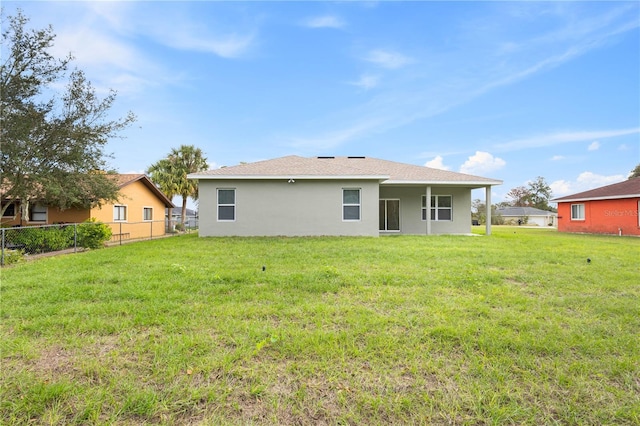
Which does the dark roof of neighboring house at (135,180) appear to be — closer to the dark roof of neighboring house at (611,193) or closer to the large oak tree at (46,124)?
the large oak tree at (46,124)

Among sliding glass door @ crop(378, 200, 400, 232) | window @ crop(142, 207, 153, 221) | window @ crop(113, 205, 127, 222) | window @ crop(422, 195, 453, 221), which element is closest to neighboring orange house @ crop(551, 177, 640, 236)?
window @ crop(422, 195, 453, 221)

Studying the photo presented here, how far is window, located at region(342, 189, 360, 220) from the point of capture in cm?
1372

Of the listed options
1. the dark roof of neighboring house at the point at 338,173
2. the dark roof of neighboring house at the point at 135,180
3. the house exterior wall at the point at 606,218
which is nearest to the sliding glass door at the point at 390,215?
the dark roof of neighboring house at the point at 338,173

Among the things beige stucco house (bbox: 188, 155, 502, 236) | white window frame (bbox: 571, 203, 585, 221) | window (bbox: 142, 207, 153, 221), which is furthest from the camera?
window (bbox: 142, 207, 153, 221)

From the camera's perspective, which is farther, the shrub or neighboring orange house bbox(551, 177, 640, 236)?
neighboring orange house bbox(551, 177, 640, 236)

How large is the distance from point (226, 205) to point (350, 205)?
5.60 m

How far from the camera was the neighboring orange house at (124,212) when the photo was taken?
17.1 metres

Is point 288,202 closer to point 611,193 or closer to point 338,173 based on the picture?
point 338,173

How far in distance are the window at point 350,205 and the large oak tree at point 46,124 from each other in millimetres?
10462

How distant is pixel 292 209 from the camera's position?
1364 centimetres

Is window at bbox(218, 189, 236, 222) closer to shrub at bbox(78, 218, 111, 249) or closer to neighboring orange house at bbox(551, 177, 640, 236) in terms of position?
shrub at bbox(78, 218, 111, 249)

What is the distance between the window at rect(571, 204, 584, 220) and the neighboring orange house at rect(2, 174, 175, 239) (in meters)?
28.5

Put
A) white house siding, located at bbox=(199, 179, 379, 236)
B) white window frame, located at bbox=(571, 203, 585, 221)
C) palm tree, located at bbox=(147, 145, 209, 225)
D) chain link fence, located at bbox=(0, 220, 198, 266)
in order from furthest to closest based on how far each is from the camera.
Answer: palm tree, located at bbox=(147, 145, 209, 225) → white window frame, located at bbox=(571, 203, 585, 221) → white house siding, located at bbox=(199, 179, 379, 236) → chain link fence, located at bbox=(0, 220, 198, 266)

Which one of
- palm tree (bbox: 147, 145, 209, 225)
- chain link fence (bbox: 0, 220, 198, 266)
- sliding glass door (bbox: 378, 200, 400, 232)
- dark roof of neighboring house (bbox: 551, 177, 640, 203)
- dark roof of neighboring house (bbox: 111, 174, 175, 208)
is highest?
palm tree (bbox: 147, 145, 209, 225)
